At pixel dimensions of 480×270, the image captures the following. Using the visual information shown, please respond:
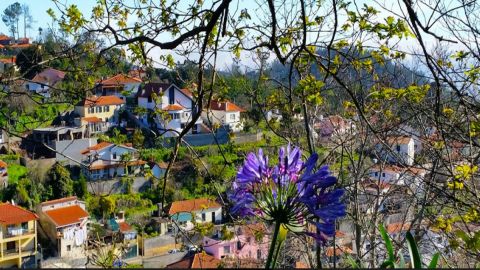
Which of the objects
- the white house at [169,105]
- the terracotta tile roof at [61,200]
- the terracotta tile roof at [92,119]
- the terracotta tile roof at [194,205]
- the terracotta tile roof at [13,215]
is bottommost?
the terracotta tile roof at [61,200]

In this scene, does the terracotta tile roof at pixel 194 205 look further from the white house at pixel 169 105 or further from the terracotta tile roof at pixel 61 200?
the terracotta tile roof at pixel 61 200

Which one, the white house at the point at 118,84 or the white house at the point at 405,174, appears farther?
the white house at the point at 405,174

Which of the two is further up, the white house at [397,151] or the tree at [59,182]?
the white house at [397,151]

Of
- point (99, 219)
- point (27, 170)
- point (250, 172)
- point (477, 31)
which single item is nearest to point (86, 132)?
point (27, 170)

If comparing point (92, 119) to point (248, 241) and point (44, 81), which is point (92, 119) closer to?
point (44, 81)

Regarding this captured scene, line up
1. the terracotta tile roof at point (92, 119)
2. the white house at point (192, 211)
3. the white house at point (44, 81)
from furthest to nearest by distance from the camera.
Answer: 1. the terracotta tile roof at point (92, 119)
2. the white house at point (192, 211)
3. the white house at point (44, 81)

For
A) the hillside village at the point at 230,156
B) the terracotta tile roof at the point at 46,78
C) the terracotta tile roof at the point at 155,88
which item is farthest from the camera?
the terracotta tile roof at the point at 155,88

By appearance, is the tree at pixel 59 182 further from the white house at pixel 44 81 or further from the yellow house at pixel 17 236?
the white house at pixel 44 81

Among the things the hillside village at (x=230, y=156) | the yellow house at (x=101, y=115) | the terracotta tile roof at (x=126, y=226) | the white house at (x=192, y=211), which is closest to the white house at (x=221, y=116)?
the hillside village at (x=230, y=156)
